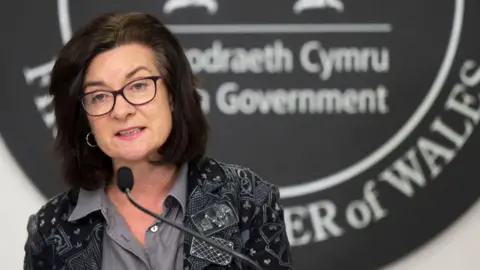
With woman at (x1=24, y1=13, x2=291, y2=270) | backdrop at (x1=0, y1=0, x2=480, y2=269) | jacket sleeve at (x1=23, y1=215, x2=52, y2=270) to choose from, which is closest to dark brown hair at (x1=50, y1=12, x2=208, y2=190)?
woman at (x1=24, y1=13, x2=291, y2=270)

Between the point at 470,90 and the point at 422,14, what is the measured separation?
230mm

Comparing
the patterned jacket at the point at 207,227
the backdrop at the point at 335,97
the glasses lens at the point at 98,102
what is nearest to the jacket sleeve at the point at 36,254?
the patterned jacket at the point at 207,227

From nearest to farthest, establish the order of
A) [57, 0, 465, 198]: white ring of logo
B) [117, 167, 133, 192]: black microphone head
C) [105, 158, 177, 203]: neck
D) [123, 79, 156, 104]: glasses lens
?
[117, 167, 133, 192]: black microphone head, [123, 79, 156, 104]: glasses lens, [105, 158, 177, 203]: neck, [57, 0, 465, 198]: white ring of logo

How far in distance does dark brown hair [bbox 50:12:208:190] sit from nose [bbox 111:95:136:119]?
0.08m

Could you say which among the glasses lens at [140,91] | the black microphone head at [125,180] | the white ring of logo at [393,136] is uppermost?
the glasses lens at [140,91]

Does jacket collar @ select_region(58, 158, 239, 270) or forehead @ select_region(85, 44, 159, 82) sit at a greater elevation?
forehead @ select_region(85, 44, 159, 82)

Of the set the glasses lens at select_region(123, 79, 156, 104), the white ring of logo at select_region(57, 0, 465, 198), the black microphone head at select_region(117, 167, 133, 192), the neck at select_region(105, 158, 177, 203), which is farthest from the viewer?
the white ring of logo at select_region(57, 0, 465, 198)

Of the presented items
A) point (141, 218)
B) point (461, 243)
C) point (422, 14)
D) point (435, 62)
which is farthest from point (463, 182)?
point (141, 218)

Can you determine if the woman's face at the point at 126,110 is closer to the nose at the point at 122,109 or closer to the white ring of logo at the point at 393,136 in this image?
the nose at the point at 122,109

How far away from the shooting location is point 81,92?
4.42ft

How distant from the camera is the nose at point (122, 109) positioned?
4.27ft

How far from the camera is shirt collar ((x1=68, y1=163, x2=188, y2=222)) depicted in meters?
1.38

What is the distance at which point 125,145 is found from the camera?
4.33ft

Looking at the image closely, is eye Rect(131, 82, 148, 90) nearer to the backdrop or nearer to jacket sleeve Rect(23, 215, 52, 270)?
jacket sleeve Rect(23, 215, 52, 270)
